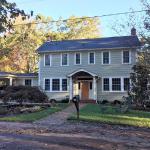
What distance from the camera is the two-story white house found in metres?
37.5

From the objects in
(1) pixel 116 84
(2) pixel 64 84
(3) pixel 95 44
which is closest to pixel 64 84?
(2) pixel 64 84

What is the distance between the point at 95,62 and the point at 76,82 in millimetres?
3176

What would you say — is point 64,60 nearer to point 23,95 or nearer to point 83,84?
point 83,84

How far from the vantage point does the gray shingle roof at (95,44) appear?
3813 centimetres

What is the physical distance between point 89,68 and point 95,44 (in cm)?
298

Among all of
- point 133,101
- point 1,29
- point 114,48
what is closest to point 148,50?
point 133,101

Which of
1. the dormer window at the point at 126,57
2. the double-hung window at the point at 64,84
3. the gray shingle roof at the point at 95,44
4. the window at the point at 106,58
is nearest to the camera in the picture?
the dormer window at the point at 126,57

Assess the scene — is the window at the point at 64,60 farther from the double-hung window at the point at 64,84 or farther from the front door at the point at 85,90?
the front door at the point at 85,90

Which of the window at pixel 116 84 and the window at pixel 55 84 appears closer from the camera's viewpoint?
the window at pixel 116 84

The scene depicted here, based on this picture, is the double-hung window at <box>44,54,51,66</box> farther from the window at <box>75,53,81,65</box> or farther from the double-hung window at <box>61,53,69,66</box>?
the window at <box>75,53,81,65</box>

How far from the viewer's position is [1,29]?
645cm

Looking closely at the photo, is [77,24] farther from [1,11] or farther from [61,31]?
[1,11]

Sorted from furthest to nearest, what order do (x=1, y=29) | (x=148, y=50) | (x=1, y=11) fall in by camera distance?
1. (x=148, y=50)
2. (x=1, y=29)
3. (x=1, y=11)

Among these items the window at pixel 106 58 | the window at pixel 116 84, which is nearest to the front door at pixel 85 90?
the window at pixel 106 58
